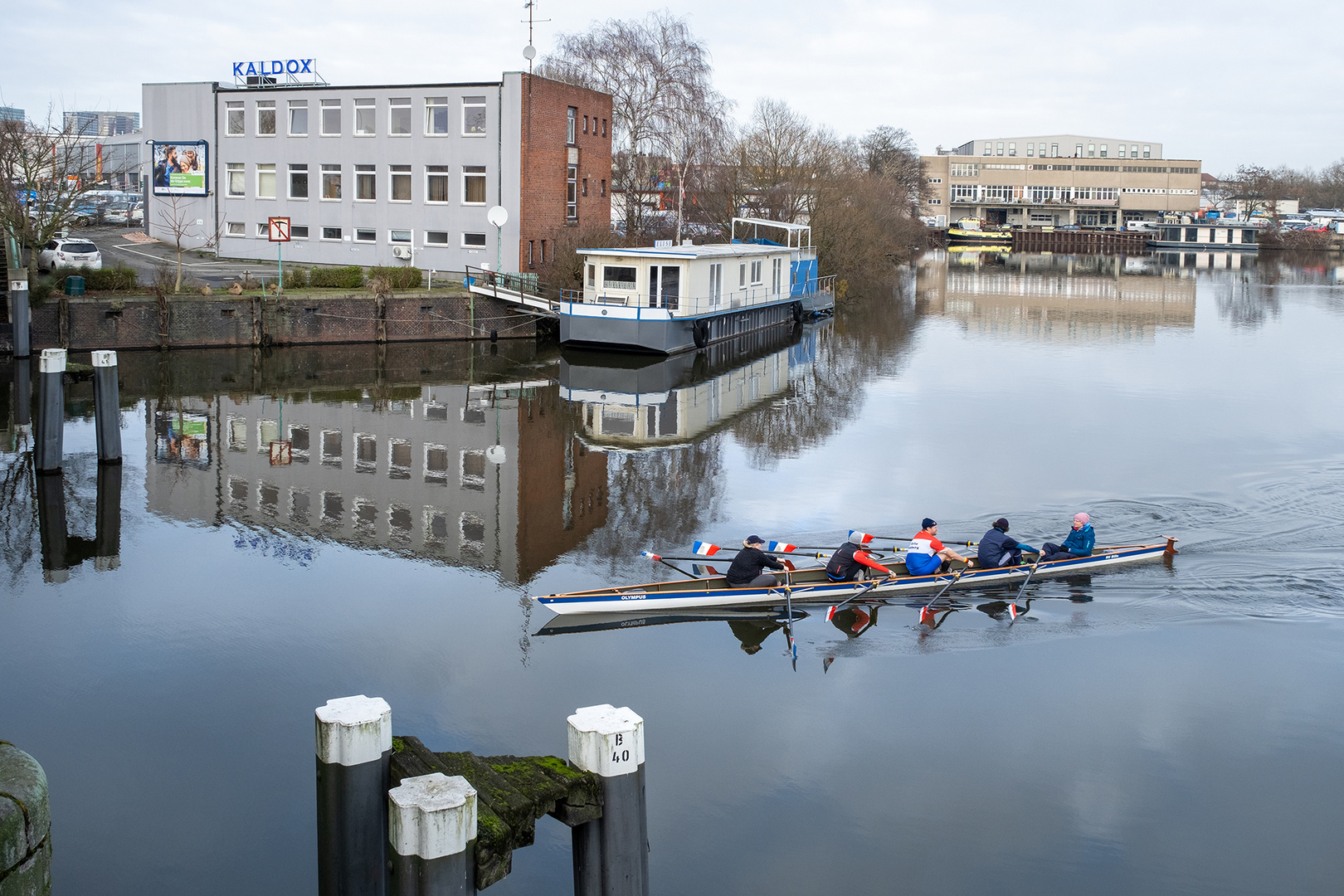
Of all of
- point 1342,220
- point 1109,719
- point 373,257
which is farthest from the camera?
point 1342,220

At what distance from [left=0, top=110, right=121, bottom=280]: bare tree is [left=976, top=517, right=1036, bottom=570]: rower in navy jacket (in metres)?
25.5

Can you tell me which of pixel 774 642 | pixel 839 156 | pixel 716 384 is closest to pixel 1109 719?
pixel 774 642

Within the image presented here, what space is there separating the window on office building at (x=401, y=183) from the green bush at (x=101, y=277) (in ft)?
39.7

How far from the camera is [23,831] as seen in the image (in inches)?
151

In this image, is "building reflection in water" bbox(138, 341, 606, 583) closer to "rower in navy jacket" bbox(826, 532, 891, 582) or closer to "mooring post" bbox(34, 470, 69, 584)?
"mooring post" bbox(34, 470, 69, 584)

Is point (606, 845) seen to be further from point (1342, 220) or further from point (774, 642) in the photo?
point (1342, 220)

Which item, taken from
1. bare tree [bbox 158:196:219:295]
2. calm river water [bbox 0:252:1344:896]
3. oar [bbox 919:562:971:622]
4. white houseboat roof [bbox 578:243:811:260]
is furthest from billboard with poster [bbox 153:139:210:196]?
oar [bbox 919:562:971:622]

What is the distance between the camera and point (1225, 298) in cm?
6041

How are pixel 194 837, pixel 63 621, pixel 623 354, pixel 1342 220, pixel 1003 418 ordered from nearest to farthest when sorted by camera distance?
pixel 194 837 → pixel 63 621 → pixel 1003 418 → pixel 623 354 → pixel 1342 220

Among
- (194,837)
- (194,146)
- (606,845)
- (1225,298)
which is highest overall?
(194,146)

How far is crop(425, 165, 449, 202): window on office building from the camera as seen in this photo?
4256 cm

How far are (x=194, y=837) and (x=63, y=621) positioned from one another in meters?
5.33

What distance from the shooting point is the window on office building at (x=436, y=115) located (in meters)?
42.2

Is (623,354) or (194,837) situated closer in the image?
(194,837)
